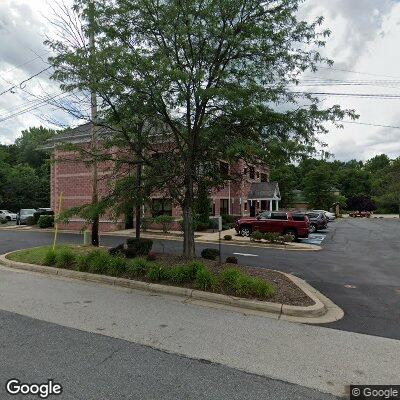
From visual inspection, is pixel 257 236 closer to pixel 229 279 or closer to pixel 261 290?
pixel 229 279

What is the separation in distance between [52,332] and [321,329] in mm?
4180

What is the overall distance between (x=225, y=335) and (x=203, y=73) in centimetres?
560

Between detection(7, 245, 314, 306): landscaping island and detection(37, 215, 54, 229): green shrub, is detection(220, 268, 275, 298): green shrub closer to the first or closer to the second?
detection(7, 245, 314, 306): landscaping island

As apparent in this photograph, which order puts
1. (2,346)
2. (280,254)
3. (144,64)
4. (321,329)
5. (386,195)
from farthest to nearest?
1. (386,195)
2. (280,254)
3. (144,64)
4. (321,329)
5. (2,346)

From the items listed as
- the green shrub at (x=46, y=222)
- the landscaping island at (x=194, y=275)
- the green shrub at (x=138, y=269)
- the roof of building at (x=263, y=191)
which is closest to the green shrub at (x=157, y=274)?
the landscaping island at (x=194, y=275)

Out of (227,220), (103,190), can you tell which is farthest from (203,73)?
(227,220)

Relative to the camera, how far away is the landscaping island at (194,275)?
22.7 feet

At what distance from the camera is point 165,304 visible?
6.72 metres

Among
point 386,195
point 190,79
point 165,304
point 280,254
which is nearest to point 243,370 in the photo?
point 165,304

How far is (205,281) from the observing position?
7.35 m

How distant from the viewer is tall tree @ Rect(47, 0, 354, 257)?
7797mm

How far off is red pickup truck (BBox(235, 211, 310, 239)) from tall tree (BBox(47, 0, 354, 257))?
1256 cm

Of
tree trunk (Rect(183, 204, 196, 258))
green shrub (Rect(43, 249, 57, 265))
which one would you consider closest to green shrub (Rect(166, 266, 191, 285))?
tree trunk (Rect(183, 204, 196, 258))

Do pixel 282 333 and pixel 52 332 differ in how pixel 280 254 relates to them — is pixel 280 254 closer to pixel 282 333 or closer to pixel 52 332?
pixel 282 333
